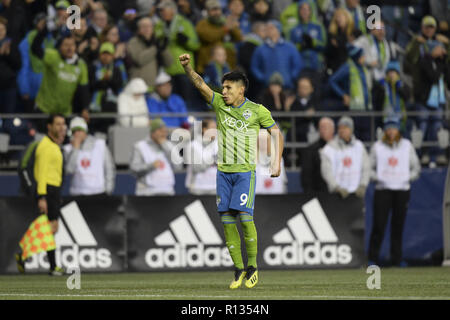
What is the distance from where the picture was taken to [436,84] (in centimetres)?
1973

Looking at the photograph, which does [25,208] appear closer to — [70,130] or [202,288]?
[70,130]

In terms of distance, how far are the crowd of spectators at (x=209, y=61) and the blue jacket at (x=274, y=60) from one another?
2 centimetres

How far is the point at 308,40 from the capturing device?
19.8 metres

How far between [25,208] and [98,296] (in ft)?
19.0

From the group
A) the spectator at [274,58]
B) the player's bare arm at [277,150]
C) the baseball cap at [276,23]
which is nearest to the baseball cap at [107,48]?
the spectator at [274,58]

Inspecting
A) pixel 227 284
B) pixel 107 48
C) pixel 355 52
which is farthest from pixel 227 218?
pixel 355 52

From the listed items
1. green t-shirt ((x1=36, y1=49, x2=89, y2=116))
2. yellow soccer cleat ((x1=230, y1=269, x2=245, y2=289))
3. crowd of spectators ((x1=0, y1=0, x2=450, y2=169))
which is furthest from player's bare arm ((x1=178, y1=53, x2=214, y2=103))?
green t-shirt ((x1=36, y1=49, x2=89, y2=116))

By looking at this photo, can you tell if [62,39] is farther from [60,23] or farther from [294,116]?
[294,116]

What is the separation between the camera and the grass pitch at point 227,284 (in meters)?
10.9

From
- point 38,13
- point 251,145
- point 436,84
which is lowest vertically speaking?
point 251,145

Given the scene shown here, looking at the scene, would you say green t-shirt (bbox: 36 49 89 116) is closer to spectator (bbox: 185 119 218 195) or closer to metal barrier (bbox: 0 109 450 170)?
metal barrier (bbox: 0 109 450 170)

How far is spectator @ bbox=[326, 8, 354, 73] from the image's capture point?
1970 cm
